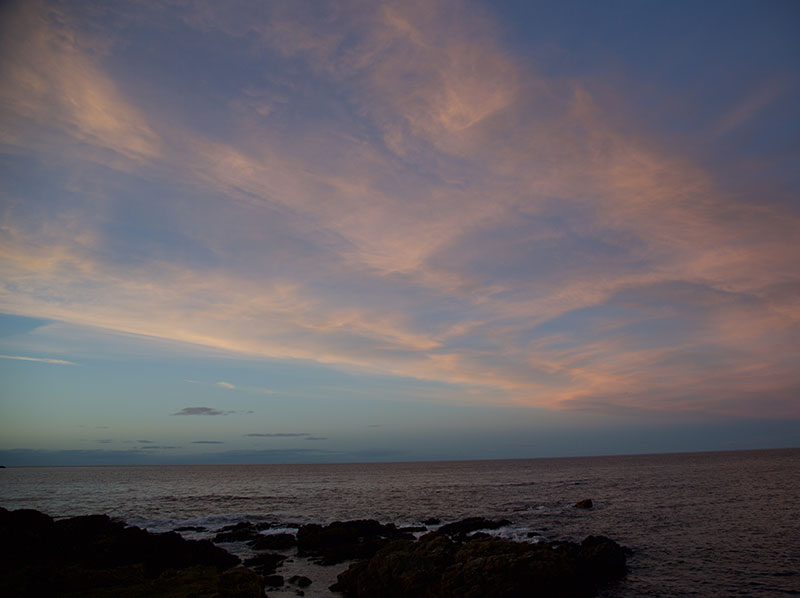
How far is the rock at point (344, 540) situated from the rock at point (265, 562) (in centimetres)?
235

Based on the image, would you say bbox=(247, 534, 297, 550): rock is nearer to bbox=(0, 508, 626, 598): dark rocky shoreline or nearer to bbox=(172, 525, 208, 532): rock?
bbox=(0, 508, 626, 598): dark rocky shoreline

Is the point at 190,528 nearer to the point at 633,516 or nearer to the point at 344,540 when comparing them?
the point at 344,540

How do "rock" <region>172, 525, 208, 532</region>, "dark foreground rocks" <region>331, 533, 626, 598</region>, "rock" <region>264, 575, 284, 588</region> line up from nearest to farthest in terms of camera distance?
"dark foreground rocks" <region>331, 533, 626, 598</region>, "rock" <region>264, 575, 284, 588</region>, "rock" <region>172, 525, 208, 532</region>

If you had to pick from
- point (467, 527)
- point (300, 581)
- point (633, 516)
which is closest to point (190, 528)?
point (300, 581)

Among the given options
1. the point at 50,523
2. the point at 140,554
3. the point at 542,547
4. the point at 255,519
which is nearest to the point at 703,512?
the point at 542,547

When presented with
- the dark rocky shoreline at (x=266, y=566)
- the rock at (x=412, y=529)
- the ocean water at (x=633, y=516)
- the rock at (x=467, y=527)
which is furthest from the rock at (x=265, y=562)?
the rock at (x=467, y=527)

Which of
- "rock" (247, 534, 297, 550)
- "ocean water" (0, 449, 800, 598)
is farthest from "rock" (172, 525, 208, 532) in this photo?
"rock" (247, 534, 297, 550)

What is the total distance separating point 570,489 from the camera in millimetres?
82000

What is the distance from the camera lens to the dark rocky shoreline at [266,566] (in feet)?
70.3

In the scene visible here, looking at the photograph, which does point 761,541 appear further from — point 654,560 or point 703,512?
point 703,512

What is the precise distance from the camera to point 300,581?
1045 inches

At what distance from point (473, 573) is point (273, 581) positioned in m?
12.2

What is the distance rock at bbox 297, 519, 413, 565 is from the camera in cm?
3275

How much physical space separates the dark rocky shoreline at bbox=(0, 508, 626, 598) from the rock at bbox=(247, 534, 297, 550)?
1380 millimetres
